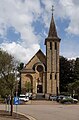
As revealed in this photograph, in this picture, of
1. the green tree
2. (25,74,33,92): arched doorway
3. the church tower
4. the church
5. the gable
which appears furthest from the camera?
the green tree

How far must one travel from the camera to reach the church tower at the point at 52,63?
94.4m

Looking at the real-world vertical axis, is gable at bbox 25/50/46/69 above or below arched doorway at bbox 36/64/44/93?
above

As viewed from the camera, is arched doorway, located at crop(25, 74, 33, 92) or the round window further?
the round window

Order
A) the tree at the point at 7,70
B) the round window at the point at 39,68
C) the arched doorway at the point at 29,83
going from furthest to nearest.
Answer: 1. the round window at the point at 39,68
2. the arched doorway at the point at 29,83
3. the tree at the point at 7,70

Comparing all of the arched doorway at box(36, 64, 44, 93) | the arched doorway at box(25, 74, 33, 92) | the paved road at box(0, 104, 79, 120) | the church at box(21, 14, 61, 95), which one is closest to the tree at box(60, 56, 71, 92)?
the arched doorway at box(36, 64, 44, 93)

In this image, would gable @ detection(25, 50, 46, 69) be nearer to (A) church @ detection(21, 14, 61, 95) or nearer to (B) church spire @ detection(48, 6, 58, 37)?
(A) church @ detection(21, 14, 61, 95)

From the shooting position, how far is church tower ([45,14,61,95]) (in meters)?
94.4

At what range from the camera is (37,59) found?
98.3 metres

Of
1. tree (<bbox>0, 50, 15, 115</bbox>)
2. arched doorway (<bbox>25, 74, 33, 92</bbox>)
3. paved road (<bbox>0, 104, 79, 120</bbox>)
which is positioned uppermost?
arched doorway (<bbox>25, 74, 33, 92</bbox>)

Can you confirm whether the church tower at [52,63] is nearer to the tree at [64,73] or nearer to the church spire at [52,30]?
the church spire at [52,30]

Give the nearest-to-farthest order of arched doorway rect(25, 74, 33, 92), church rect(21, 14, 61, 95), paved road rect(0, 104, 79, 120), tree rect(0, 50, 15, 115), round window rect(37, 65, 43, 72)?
1. paved road rect(0, 104, 79, 120)
2. tree rect(0, 50, 15, 115)
3. arched doorway rect(25, 74, 33, 92)
4. church rect(21, 14, 61, 95)
5. round window rect(37, 65, 43, 72)

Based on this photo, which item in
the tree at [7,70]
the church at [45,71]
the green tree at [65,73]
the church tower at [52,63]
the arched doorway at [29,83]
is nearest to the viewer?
the tree at [7,70]

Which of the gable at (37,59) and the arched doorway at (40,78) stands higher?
the gable at (37,59)

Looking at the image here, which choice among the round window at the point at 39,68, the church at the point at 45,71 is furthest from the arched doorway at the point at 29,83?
the round window at the point at 39,68
